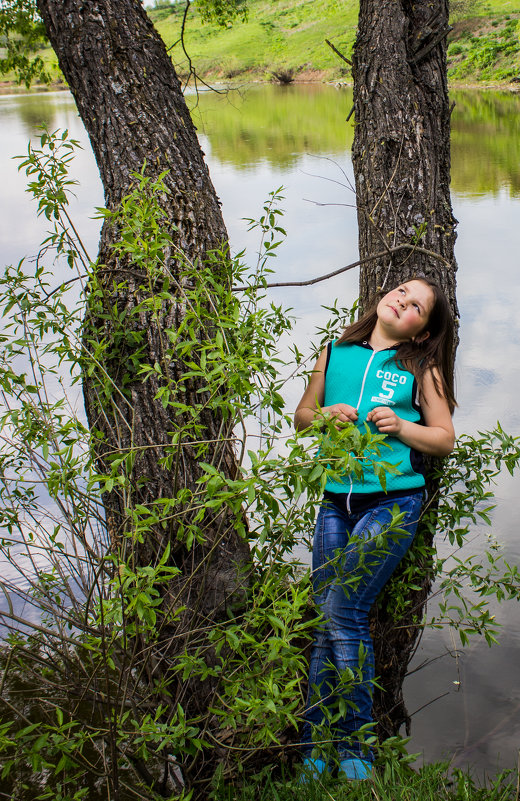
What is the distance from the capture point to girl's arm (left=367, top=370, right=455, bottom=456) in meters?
2.38

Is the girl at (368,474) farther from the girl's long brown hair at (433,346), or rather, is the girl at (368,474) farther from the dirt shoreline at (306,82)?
the dirt shoreline at (306,82)

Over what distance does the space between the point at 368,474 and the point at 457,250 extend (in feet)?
24.2

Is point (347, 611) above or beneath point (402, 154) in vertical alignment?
beneath

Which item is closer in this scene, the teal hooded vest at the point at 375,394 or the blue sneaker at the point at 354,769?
the blue sneaker at the point at 354,769

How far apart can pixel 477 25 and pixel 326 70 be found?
20.7 feet

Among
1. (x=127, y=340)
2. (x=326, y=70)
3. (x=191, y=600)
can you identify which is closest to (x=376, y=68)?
(x=127, y=340)

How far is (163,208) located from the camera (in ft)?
9.01

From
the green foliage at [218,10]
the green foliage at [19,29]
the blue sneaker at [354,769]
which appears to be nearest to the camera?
the blue sneaker at [354,769]

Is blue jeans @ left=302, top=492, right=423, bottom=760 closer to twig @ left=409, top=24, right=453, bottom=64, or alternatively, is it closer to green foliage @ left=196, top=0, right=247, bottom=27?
twig @ left=409, top=24, right=453, bottom=64

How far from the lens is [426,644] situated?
418 cm

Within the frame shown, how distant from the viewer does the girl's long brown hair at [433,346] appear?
255cm

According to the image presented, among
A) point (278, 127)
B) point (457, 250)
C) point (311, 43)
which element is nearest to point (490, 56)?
point (278, 127)

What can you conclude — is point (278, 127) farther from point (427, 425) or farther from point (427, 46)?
point (427, 425)

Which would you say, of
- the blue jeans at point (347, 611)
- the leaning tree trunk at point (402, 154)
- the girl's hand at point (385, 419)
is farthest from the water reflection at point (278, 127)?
the blue jeans at point (347, 611)
